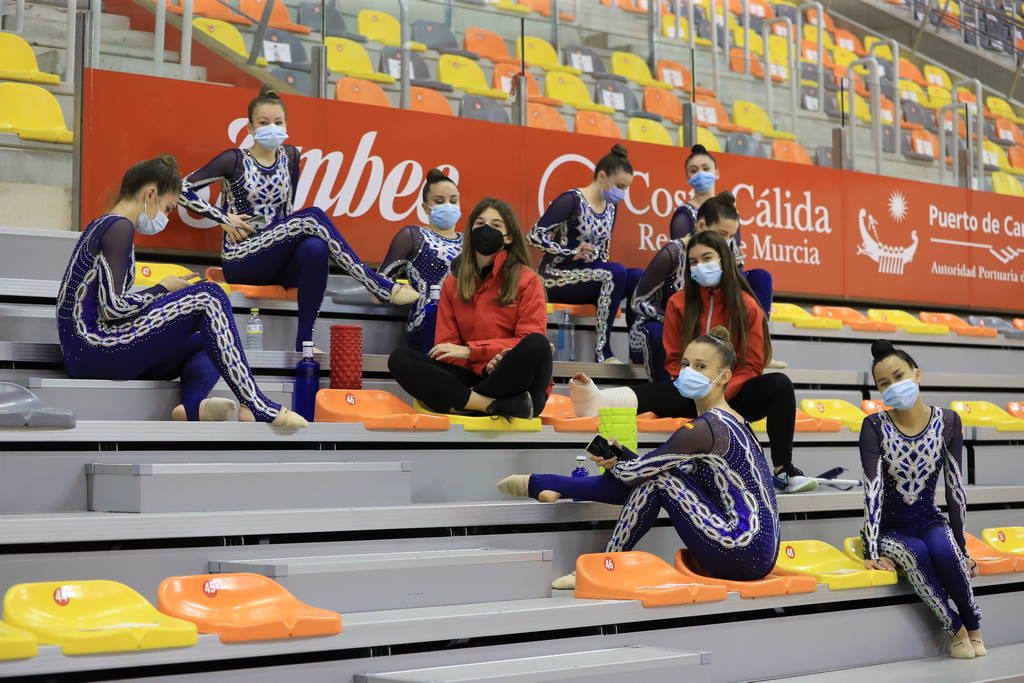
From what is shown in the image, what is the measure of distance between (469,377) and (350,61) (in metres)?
2.70

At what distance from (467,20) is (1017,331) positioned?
5.00m

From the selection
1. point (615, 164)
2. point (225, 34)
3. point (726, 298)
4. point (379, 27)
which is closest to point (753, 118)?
point (615, 164)

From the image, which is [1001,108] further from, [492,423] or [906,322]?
[492,423]

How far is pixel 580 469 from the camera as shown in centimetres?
524

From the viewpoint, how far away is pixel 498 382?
548 centimetres

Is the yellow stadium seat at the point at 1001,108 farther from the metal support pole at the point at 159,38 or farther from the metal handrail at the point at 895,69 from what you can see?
the metal support pole at the point at 159,38

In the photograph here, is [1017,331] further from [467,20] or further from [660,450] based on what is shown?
[660,450]

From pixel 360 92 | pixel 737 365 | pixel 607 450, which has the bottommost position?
pixel 607 450

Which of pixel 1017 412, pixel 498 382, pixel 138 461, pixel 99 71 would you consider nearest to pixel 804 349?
pixel 1017 412

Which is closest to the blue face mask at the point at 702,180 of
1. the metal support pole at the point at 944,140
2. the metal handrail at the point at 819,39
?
the metal handrail at the point at 819,39

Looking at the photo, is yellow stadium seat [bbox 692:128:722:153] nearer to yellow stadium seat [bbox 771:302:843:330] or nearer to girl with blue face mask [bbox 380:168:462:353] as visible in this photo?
yellow stadium seat [bbox 771:302:843:330]

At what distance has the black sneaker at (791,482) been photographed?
582cm

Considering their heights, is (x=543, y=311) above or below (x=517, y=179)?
below

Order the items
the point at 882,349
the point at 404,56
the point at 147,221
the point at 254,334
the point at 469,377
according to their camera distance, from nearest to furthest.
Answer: the point at 147,221, the point at 882,349, the point at 469,377, the point at 254,334, the point at 404,56
